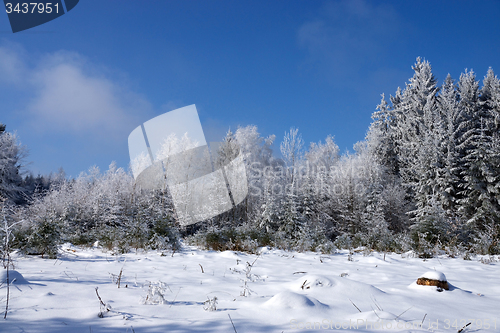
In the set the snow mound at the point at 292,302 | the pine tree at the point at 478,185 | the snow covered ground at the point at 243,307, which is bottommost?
the snow covered ground at the point at 243,307

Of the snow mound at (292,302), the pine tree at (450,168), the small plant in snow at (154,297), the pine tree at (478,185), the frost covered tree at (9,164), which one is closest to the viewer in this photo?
the snow mound at (292,302)

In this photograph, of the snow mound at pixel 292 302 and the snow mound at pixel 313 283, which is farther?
the snow mound at pixel 313 283

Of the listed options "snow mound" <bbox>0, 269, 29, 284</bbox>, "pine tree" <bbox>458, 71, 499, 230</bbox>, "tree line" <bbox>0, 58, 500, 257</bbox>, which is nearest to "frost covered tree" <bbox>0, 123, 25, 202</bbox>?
"tree line" <bbox>0, 58, 500, 257</bbox>

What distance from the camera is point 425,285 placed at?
3.13 metres

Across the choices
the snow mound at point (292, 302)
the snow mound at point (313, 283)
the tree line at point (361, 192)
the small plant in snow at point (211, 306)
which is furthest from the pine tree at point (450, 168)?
the small plant in snow at point (211, 306)

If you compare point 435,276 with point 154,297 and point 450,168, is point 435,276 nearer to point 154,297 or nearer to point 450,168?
point 154,297

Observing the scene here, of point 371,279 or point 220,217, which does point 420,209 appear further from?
point 371,279

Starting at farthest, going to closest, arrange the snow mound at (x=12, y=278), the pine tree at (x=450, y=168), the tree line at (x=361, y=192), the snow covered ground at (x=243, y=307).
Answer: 1. the pine tree at (x=450, y=168)
2. the tree line at (x=361, y=192)
3. the snow mound at (x=12, y=278)
4. the snow covered ground at (x=243, y=307)

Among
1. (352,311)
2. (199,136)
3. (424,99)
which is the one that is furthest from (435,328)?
(424,99)

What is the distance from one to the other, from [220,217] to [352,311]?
823 inches

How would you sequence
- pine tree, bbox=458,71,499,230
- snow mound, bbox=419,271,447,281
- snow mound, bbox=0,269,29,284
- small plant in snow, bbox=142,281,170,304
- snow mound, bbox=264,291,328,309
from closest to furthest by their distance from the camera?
snow mound, bbox=264,291,328,309, small plant in snow, bbox=142,281,170,304, snow mound, bbox=0,269,29,284, snow mound, bbox=419,271,447,281, pine tree, bbox=458,71,499,230

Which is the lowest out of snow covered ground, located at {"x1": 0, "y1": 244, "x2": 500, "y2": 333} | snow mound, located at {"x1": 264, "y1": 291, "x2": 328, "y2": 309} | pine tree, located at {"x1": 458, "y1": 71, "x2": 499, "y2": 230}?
snow covered ground, located at {"x1": 0, "y1": 244, "x2": 500, "y2": 333}

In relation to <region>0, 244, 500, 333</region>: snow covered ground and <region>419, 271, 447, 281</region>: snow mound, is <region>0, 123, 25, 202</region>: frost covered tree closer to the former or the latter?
<region>0, 244, 500, 333</region>: snow covered ground

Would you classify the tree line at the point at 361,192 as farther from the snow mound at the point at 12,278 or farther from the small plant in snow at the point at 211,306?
the small plant in snow at the point at 211,306
